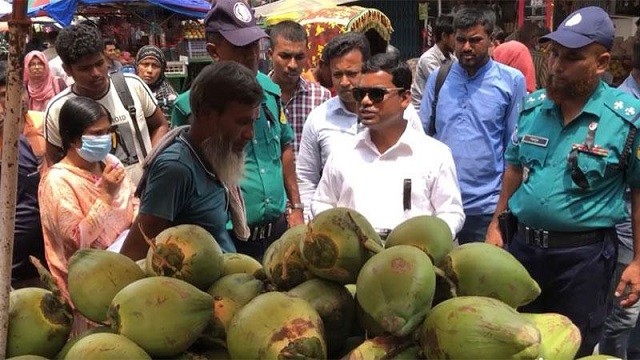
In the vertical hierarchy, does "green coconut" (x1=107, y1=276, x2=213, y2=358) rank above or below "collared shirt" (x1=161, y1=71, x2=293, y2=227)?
above

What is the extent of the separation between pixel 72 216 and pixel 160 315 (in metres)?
1.88

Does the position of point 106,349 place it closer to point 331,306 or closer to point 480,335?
point 331,306

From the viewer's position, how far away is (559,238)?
9.91 ft

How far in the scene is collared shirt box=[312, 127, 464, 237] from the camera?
9.54ft

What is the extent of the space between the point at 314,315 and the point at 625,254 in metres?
2.92

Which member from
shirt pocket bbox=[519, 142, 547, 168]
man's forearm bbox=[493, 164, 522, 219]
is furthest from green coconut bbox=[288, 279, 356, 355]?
man's forearm bbox=[493, 164, 522, 219]

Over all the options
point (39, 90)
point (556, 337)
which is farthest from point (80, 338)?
point (39, 90)

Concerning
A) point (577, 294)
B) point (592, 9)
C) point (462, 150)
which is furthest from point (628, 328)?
point (592, 9)

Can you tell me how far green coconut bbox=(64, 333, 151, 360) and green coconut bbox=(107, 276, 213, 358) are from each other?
29 mm

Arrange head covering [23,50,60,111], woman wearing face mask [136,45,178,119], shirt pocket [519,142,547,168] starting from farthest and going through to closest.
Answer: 1. woman wearing face mask [136,45,178,119]
2. head covering [23,50,60,111]
3. shirt pocket [519,142,547,168]

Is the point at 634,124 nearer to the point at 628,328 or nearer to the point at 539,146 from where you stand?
the point at 539,146

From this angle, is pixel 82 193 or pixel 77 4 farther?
pixel 77 4

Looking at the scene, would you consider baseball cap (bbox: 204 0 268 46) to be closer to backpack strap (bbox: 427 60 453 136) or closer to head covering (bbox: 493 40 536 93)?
backpack strap (bbox: 427 60 453 136)

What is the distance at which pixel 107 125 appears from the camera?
334 centimetres
